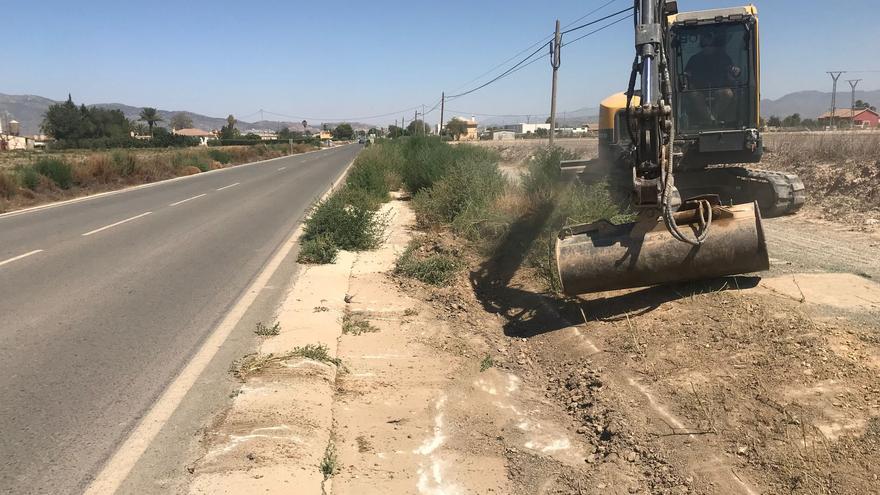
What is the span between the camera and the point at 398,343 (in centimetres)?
639

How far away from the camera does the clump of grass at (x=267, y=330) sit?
6.36 meters

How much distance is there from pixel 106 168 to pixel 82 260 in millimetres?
18815

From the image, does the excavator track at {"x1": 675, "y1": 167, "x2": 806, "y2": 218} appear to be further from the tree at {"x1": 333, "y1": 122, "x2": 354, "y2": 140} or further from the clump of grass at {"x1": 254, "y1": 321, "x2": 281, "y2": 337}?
the tree at {"x1": 333, "y1": 122, "x2": 354, "y2": 140}

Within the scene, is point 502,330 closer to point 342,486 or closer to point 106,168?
point 342,486

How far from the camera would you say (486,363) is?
5.96 metres

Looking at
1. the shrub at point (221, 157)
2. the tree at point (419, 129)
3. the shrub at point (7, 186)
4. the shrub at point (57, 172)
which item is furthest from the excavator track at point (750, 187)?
the shrub at point (221, 157)

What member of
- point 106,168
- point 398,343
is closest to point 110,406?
point 398,343

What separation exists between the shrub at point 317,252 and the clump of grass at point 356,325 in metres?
2.88

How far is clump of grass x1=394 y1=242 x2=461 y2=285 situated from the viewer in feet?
28.7

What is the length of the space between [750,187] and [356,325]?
32.8ft

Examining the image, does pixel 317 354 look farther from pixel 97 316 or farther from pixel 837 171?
pixel 837 171

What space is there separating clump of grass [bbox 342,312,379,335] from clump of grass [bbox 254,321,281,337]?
669 millimetres

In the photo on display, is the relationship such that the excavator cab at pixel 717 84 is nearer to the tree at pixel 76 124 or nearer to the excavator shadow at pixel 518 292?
the excavator shadow at pixel 518 292

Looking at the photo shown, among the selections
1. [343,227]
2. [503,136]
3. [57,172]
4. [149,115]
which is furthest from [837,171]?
[149,115]
